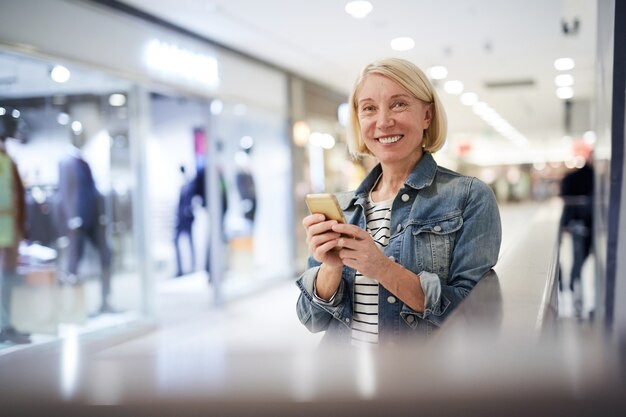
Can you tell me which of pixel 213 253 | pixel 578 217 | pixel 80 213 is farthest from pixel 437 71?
pixel 80 213

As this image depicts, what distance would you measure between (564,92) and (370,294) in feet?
34.5

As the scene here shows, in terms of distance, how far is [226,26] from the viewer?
565 centimetres

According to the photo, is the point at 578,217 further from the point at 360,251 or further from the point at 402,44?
the point at 360,251

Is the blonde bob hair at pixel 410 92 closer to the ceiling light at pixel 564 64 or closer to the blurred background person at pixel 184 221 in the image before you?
the blurred background person at pixel 184 221

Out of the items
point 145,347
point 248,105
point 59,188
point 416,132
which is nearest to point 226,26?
point 248,105

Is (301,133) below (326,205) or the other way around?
the other way around

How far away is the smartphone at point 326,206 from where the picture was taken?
107 centimetres

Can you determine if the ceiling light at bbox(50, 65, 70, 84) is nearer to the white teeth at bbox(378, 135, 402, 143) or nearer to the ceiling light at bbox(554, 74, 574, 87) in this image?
the white teeth at bbox(378, 135, 402, 143)

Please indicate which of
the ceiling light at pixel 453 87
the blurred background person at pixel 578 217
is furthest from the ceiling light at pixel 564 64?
the blurred background person at pixel 578 217

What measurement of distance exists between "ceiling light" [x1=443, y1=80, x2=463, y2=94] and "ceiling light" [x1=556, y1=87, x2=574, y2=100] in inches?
A: 96.3

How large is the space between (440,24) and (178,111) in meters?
3.88

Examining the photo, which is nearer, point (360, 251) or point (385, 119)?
point (360, 251)

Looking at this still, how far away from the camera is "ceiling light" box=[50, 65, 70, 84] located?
4.43 m

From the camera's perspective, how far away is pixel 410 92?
123cm
